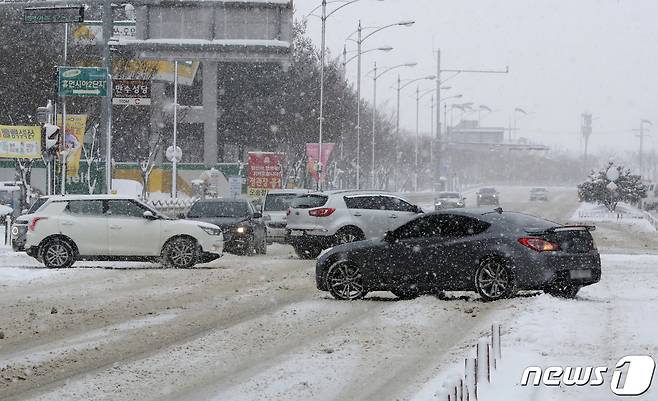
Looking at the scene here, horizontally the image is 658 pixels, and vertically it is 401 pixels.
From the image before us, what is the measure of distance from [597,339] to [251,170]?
1506 inches

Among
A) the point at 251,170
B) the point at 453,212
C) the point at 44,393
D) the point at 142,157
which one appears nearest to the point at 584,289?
the point at 453,212

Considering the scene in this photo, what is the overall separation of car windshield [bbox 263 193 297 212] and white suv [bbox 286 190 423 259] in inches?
174

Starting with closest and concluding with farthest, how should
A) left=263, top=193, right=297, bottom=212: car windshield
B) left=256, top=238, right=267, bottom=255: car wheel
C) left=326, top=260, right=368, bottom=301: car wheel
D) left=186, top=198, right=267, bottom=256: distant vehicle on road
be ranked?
1. left=326, top=260, right=368, bottom=301: car wheel
2. left=186, top=198, right=267, bottom=256: distant vehicle on road
3. left=256, top=238, right=267, bottom=255: car wheel
4. left=263, top=193, right=297, bottom=212: car windshield

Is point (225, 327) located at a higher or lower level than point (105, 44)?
lower

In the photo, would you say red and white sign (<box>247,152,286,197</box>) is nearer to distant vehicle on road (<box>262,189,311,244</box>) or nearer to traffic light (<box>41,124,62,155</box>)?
traffic light (<box>41,124,62,155</box>)

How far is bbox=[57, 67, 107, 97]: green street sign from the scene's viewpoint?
107 feet

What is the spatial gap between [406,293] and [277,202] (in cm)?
1447

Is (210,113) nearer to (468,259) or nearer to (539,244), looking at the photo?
(468,259)

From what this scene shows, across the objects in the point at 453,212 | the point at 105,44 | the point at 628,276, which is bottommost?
the point at 628,276

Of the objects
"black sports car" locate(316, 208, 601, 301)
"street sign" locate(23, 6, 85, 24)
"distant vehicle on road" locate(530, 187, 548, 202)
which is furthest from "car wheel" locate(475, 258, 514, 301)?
"distant vehicle on road" locate(530, 187, 548, 202)

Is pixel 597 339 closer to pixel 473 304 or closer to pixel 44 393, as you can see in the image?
pixel 473 304

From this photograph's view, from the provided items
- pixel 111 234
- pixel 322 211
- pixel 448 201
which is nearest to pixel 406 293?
pixel 111 234

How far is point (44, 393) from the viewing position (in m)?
10.3

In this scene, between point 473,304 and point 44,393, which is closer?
point 44,393
